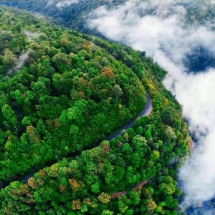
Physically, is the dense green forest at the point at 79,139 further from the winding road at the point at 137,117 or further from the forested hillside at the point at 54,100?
A: the winding road at the point at 137,117

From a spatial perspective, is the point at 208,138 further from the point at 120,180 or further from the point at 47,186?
the point at 47,186

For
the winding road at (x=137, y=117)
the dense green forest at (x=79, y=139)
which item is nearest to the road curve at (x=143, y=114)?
the winding road at (x=137, y=117)

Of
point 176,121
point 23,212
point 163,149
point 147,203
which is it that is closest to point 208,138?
point 176,121

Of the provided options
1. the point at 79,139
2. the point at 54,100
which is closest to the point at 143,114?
the point at 79,139

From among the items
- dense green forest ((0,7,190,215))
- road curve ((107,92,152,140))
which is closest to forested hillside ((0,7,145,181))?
dense green forest ((0,7,190,215))

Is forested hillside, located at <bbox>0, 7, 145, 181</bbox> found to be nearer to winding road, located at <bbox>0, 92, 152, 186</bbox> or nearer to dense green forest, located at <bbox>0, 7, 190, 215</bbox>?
dense green forest, located at <bbox>0, 7, 190, 215</bbox>

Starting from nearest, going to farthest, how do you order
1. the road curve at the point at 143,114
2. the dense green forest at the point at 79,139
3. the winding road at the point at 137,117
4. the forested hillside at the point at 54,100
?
the dense green forest at the point at 79,139 → the forested hillside at the point at 54,100 → the winding road at the point at 137,117 → the road curve at the point at 143,114

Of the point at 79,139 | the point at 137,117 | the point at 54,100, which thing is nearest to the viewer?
the point at 54,100

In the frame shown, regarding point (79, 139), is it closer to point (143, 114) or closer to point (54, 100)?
point (54, 100)
